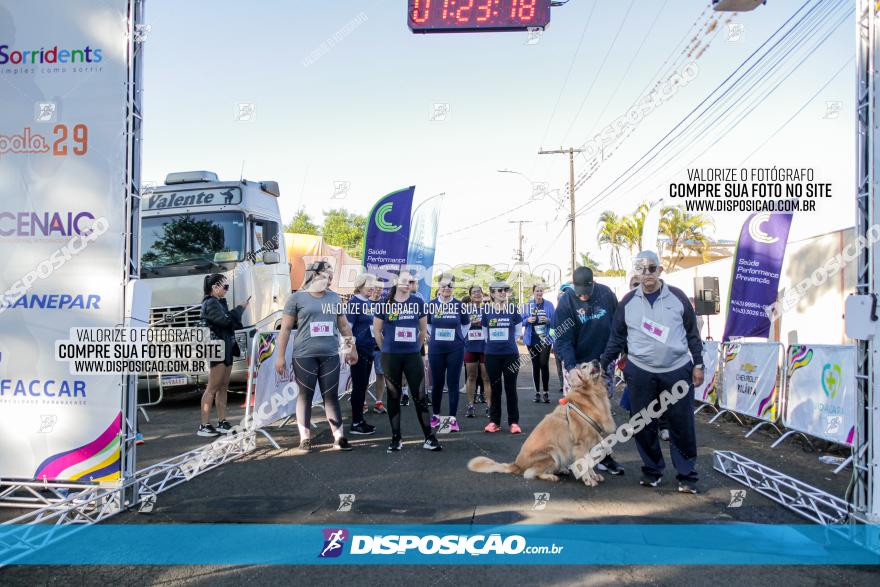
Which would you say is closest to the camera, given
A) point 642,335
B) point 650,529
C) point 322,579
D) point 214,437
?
point 322,579

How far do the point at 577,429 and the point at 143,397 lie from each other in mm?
8735

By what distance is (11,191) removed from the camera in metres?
4.76

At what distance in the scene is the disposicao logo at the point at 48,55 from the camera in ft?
15.6

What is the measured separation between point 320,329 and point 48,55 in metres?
3.60

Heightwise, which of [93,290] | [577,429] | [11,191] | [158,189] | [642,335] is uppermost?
[158,189]

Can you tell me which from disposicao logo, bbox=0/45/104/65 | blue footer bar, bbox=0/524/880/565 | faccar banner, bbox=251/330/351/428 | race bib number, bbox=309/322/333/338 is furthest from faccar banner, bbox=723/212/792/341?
disposicao logo, bbox=0/45/104/65

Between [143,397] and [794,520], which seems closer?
[794,520]

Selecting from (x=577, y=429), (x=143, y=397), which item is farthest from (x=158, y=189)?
(x=577, y=429)

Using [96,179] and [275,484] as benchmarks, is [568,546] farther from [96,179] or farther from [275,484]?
[96,179]

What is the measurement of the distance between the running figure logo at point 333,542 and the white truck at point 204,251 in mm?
6717

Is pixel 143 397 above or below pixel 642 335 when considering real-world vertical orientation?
below

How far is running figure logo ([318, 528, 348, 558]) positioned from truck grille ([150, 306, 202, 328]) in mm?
7004

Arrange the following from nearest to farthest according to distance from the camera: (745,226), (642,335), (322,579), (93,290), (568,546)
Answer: (322,579), (568,546), (93,290), (642,335), (745,226)

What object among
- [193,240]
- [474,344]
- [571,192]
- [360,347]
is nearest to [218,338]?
[360,347]
